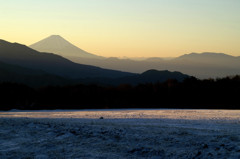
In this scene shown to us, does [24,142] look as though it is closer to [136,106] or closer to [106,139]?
[106,139]

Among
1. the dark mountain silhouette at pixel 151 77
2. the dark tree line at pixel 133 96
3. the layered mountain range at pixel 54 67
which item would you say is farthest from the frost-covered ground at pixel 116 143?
the dark mountain silhouette at pixel 151 77

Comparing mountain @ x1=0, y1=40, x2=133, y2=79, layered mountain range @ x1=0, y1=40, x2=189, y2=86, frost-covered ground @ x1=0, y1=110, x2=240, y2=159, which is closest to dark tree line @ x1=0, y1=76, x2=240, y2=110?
frost-covered ground @ x1=0, y1=110, x2=240, y2=159

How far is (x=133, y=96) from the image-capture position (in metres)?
32.3

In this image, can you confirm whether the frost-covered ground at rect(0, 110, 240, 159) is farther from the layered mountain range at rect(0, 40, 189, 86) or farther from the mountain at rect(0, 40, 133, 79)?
the mountain at rect(0, 40, 133, 79)

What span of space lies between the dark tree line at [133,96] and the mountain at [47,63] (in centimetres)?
12392

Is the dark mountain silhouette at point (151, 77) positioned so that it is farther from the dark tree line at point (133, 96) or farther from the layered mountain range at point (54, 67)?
the dark tree line at point (133, 96)

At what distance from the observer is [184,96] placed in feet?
101

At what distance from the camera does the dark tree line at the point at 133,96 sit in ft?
97.0

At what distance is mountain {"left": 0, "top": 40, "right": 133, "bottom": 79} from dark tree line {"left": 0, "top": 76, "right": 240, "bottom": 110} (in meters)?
124

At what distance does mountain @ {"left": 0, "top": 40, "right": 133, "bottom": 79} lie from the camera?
161250mm

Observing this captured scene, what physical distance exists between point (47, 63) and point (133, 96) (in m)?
147

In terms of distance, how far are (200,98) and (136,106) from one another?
620 centimetres

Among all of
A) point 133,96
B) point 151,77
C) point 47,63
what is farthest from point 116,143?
point 47,63

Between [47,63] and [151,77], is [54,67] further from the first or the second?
[151,77]
